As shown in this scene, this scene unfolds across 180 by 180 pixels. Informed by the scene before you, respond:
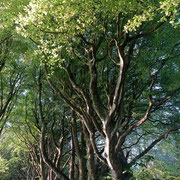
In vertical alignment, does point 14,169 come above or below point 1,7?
below

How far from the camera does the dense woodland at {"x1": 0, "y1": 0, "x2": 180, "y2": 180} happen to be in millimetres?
4707

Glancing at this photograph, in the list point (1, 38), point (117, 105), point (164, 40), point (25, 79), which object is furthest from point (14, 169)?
point (164, 40)

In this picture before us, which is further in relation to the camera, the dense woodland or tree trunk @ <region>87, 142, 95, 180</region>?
tree trunk @ <region>87, 142, 95, 180</region>

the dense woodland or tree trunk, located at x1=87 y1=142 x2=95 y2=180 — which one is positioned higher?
the dense woodland

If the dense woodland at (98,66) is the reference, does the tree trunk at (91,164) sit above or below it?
below

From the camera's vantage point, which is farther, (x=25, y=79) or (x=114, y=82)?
(x=25, y=79)

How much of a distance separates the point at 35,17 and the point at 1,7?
3377 mm

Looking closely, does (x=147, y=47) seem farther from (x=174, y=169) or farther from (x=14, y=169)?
(x=14, y=169)

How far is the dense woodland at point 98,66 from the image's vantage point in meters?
4.71

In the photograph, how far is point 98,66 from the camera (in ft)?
25.7

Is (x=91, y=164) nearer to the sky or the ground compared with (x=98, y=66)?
nearer to the ground

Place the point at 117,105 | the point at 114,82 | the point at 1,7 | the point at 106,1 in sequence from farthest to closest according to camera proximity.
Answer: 1. the point at 114,82
2. the point at 1,7
3. the point at 117,105
4. the point at 106,1

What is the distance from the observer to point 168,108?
339 inches

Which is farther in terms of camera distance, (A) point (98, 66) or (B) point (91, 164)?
(A) point (98, 66)
